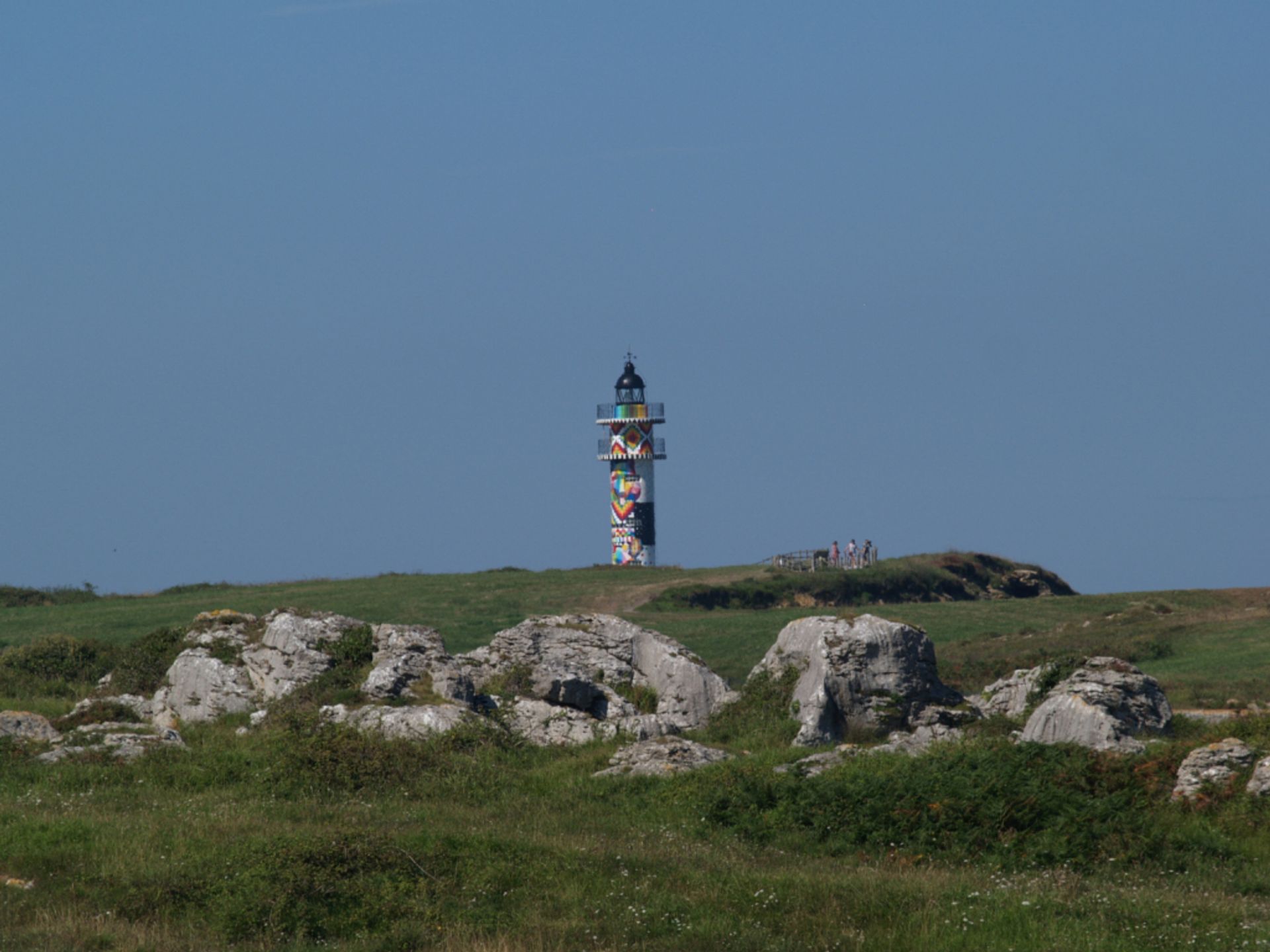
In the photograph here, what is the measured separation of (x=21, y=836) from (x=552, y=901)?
317 inches

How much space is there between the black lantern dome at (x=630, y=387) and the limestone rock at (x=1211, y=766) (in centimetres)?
8793

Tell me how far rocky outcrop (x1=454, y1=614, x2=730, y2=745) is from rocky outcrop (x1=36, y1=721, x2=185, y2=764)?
22.9 feet

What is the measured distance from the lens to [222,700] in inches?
1277

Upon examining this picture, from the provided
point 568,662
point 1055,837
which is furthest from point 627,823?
point 568,662

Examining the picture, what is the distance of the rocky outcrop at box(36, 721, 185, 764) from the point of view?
86.0ft

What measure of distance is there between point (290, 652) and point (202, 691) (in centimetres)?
225

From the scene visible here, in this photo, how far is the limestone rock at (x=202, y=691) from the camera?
106 ft

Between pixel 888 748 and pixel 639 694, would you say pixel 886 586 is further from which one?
pixel 888 748

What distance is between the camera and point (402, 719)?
27.6 m

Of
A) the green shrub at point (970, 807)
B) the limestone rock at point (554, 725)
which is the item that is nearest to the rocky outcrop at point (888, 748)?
the green shrub at point (970, 807)

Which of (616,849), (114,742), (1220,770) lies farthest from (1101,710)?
(114,742)

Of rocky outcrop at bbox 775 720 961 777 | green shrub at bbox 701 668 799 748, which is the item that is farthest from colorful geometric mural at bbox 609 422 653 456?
rocky outcrop at bbox 775 720 961 777

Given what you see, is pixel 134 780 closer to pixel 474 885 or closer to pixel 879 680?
pixel 474 885

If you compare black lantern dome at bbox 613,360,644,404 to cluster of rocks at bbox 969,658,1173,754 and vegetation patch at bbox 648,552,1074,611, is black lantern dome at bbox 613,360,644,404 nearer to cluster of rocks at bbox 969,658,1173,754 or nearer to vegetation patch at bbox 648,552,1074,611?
vegetation patch at bbox 648,552,1074,611
